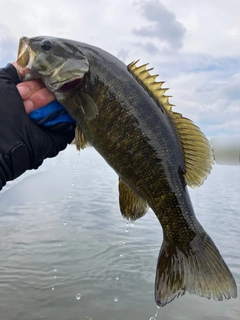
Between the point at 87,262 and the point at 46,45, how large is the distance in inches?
272

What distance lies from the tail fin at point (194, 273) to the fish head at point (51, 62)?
1.54m

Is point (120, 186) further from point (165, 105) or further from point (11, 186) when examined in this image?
point (11, 186)

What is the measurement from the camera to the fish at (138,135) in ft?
8.62

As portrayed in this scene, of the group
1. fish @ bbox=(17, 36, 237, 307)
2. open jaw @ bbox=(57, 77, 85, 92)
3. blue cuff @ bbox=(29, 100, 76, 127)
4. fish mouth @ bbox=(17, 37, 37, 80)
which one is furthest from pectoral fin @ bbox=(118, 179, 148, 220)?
fish mouth @ bbox=(17, 37, 37, 80)

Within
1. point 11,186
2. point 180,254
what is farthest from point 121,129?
point 11,186

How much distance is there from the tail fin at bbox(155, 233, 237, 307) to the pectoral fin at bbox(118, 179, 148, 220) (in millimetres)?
403

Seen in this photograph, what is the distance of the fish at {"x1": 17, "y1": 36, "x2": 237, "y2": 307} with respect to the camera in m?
2.63

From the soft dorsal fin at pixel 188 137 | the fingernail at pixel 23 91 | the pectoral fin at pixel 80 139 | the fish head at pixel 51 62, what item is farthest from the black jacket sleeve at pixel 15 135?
the soft dorsal fin at pixel 188 137

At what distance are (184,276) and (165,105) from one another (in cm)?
134

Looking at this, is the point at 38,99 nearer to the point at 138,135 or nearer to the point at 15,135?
the point at 15,135

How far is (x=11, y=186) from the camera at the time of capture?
67.8ft

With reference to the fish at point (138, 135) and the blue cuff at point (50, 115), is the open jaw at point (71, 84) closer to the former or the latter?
the fish at point (138, 135)

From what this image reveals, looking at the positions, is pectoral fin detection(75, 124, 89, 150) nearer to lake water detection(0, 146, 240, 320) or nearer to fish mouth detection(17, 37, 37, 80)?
fish mouth detection(17, 37, 37, 80)

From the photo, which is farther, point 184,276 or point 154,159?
point 184,276
